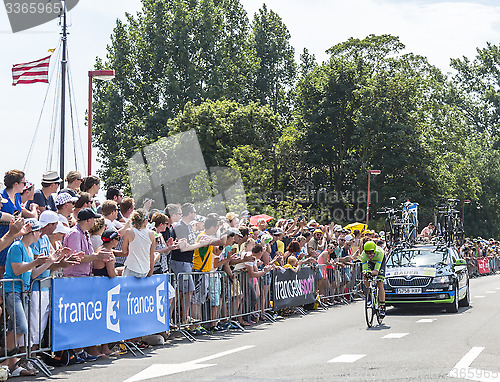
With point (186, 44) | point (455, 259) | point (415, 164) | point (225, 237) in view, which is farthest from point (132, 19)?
point (225, 237)

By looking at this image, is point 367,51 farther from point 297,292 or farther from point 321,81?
point 297,292

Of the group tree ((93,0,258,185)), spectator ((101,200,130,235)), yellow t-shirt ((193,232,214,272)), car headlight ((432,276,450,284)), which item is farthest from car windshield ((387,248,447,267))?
tree ((93,0,258,185))

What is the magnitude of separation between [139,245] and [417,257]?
10.1 metres

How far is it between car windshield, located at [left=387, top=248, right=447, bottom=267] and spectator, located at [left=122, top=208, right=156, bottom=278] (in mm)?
9174

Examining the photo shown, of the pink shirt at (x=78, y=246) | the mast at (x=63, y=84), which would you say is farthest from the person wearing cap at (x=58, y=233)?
the mast at (x=63, y=84)

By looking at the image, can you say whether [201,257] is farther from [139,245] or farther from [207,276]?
[139,245]

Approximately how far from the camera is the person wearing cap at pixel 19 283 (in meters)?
9.46

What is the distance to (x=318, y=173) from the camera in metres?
62.2

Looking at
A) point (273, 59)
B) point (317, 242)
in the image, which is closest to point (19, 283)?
point (317, 242)

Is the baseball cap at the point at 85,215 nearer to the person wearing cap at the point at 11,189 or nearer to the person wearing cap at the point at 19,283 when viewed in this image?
the person wearing cap at the point at 11,189

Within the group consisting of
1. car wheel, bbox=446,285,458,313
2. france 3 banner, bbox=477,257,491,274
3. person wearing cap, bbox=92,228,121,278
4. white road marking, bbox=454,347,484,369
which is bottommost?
france 3 banner, bbox=477,257,491,274

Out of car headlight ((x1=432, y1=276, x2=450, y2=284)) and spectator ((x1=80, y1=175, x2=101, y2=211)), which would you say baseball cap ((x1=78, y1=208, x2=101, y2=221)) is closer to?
spectator ((x1=80, y1=175, x2=101, y2=211))

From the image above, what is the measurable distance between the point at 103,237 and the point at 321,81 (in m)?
50.7

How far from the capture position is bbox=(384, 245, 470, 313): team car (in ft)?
62.6
